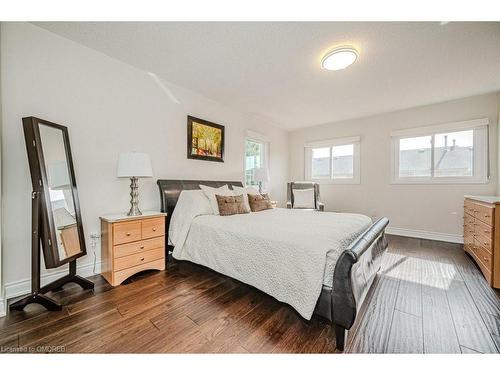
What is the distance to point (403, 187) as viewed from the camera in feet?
13.4

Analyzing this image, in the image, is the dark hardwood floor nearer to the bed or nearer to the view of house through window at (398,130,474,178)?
the bed

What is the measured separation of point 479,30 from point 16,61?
4.27 metres

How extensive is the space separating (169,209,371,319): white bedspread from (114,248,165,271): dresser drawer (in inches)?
10.8

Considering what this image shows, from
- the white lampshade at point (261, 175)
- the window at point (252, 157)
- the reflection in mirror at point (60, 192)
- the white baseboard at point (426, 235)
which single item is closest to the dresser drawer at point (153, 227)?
the reflection in mirror at point (60, 192)

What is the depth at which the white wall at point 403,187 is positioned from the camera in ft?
11.4

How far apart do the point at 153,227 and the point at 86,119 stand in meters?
1.40

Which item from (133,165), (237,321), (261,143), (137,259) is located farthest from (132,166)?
(261,143)

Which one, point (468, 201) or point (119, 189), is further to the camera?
point (468, 201)

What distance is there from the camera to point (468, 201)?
297 cm

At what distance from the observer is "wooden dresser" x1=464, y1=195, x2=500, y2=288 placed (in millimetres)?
2037

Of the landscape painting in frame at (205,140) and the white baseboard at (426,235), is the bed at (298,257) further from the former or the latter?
the white baseboard at (426,235)

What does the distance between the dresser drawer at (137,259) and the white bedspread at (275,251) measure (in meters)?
0.27
